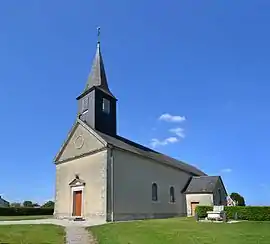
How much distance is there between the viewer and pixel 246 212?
976 inches

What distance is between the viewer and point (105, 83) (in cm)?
2981

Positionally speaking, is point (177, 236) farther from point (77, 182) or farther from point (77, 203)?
point (77, 203)

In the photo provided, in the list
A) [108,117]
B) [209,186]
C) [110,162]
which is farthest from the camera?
[209,186]

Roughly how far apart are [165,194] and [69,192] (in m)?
9.47

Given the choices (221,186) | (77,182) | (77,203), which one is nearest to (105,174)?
(77,182)

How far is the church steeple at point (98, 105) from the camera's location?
26781 mm

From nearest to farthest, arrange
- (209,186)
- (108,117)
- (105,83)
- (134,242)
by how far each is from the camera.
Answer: (134,242), (108,117), (105,83), (209,186)

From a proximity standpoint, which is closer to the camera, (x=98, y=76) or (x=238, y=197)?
(x=98, y=76)

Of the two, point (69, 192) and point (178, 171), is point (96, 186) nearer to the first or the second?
point (69, 192)

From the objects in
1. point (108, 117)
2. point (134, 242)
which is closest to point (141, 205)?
point (108, 117)

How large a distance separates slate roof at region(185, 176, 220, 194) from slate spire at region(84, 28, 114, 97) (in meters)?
14.2

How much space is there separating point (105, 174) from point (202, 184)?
15438mm

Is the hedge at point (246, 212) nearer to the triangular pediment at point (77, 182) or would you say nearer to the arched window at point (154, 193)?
the arched window at point (154, 193)

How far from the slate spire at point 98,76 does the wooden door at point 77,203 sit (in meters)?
9.48
